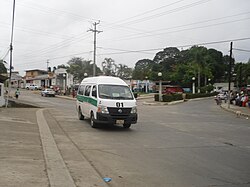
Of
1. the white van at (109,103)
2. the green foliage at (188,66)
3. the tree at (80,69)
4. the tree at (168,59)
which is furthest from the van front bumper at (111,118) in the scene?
the tree at (168,59)

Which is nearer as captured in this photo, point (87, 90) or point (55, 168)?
point (55, 168)

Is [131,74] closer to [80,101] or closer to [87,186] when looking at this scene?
[80,101]

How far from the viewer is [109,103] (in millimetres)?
12477

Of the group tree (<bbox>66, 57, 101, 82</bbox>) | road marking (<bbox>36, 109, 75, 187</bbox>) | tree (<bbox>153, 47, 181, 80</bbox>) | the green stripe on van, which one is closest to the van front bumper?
the green stripe on van

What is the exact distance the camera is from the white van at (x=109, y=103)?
12469 mm

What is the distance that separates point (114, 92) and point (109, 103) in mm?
980

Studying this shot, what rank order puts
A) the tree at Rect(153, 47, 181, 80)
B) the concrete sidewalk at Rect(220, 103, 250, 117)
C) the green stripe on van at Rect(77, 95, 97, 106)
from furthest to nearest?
the tree at Rect(153, 47, 181, 80)
the concrete sidewalk at Rect(220, 103, 250, 117)
the green stripe on van at Rect(77, 95, 97, 106)

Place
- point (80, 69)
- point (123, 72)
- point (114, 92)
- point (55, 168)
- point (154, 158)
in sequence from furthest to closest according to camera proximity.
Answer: point (123, 72), point (80, 69), point (114, 92), point (154, 158), point (55, 168)

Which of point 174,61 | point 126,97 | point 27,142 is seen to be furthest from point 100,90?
point 174,61

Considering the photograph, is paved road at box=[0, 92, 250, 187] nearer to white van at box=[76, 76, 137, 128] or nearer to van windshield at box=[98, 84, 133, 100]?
white van at box=[76, 76, 137, 128]

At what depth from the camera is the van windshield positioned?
1307 centimetres

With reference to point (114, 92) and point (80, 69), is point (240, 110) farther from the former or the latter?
point (80, 69)

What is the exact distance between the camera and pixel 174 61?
94938 mm

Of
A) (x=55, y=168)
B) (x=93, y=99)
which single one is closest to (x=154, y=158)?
(x=55, y=168)
